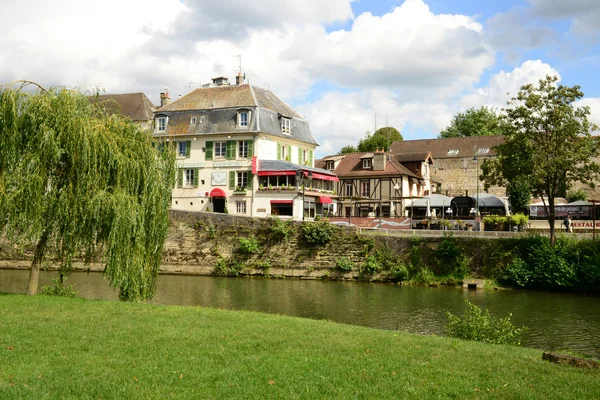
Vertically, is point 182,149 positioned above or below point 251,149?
above

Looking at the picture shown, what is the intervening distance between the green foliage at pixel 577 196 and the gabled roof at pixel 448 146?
29.5ft

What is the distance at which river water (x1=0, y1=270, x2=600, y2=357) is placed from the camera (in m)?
18.0

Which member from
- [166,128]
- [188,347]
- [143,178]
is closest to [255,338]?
[188,347]

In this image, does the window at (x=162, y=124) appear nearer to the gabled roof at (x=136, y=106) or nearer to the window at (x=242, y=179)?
the gabled roof at (x=136, y=106)

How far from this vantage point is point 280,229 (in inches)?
1318

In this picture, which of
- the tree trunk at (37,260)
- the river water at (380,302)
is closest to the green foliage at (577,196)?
the river water at (380,302)

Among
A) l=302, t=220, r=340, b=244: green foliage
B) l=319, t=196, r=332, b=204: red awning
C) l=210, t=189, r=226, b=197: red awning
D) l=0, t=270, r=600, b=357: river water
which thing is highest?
l=210, t=189, r=226, b=197: red awning

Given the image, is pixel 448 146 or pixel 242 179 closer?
pixel 242 179

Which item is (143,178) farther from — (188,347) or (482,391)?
(482,391)

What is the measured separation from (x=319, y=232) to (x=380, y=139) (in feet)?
139

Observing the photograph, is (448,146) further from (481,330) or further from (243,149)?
(481,330)

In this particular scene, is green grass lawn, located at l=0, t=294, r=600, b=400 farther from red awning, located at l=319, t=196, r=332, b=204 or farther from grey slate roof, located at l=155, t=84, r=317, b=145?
grey slate roof, located at l=155, t=84, r=317, b=145

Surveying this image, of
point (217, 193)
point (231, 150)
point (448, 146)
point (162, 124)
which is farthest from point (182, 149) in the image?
point (448, 146)

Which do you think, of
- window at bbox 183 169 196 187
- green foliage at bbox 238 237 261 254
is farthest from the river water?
window at bbox 183 169 196 187
